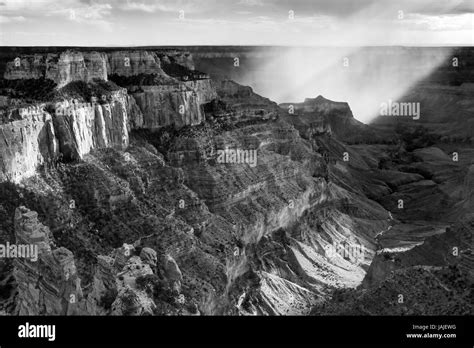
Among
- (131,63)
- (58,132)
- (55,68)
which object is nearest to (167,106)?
(131,63)

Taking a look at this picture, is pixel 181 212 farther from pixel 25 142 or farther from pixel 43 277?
pixel 43 277

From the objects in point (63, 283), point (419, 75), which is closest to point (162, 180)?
point (63, 283)

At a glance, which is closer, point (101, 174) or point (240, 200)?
point (101, 174)

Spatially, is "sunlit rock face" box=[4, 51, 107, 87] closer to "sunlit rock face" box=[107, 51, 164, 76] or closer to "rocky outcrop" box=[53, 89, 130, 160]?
"rocky outcrop" box=[53, 89, 130, 160]

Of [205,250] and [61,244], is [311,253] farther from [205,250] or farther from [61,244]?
[61,244]

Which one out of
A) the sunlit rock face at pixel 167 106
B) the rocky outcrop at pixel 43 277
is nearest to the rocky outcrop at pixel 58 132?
the sunlit rock face at pixel 167 106

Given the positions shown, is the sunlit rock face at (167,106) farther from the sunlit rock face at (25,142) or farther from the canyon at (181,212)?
the sunlit rock face at (25,142)
